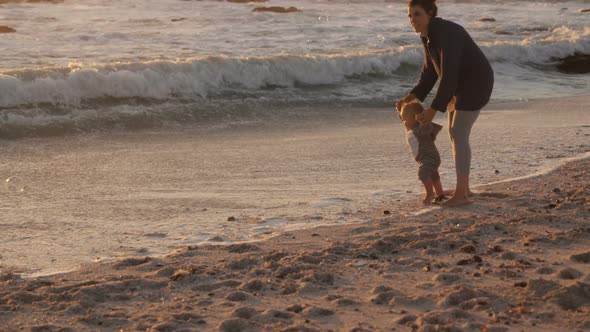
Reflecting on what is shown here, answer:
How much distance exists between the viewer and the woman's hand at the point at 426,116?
6.23m

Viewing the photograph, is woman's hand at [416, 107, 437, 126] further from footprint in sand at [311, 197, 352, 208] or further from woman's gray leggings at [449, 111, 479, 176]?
footprint in sand at [311, 197, 352, 208]

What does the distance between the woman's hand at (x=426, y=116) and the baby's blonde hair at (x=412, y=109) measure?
3.5 inches

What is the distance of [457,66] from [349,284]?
6.93ft

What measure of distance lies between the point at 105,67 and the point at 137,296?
28.6ft

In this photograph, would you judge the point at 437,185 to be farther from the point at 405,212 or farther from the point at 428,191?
the point at 405,212

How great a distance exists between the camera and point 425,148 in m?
6.51

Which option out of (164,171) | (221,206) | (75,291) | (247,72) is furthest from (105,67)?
(75,291)

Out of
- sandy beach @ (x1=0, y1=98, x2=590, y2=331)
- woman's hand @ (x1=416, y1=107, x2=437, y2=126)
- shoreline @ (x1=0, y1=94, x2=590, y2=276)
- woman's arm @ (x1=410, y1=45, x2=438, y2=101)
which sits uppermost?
woman's arm @ (x1=410, y1=45, x2=438, y2=101)

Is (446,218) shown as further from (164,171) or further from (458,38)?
(164,171)

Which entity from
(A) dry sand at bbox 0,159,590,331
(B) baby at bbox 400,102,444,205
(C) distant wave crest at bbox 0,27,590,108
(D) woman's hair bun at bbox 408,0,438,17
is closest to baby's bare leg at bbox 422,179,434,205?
(B) baby at bbox 400,102,444,205

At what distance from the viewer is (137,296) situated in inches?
177

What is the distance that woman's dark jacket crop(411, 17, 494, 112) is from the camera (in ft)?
20.1

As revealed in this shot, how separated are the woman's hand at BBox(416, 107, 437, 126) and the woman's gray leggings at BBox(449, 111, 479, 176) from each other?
0.70ft

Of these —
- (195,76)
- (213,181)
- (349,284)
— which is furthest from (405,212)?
(195,76)
